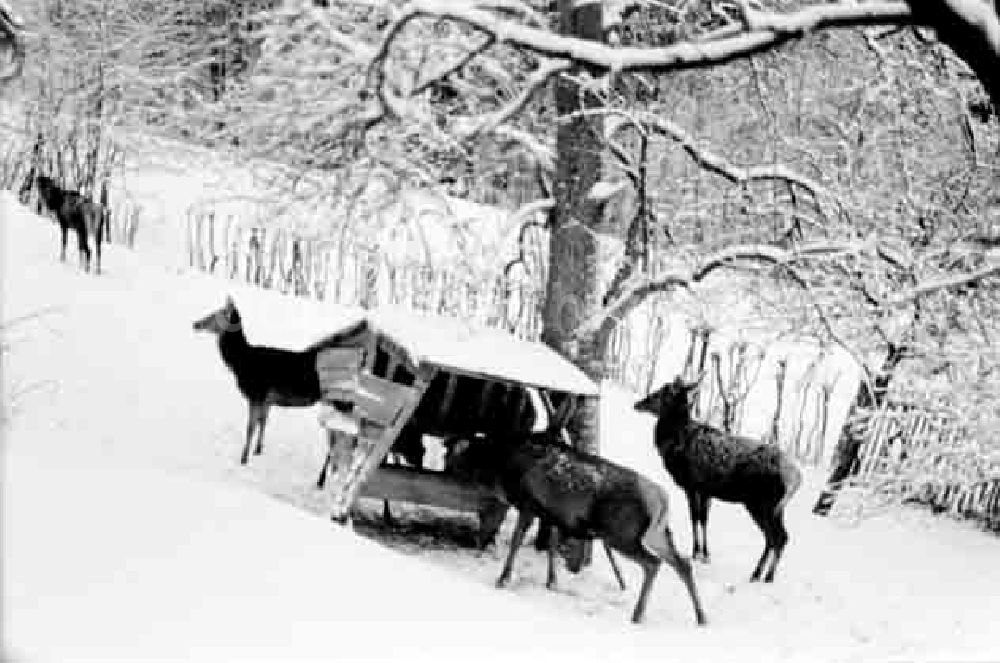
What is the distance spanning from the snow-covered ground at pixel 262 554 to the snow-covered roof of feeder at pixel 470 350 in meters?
1.37

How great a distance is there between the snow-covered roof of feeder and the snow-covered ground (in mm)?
1370

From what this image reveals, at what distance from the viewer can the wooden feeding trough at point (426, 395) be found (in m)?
8.78

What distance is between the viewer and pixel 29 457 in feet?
21.8

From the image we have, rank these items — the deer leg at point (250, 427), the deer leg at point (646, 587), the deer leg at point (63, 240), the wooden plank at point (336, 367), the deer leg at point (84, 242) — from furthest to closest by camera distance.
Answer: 1. the deer leg at point (63, 240)
2. the deer leg at point (84, 242)
3. the deer leg at point (250, 427)
4. the wooden plank at point (336, 367)
5. the deer leg at point (646, 587)

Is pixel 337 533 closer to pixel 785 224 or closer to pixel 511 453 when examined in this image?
pixel 511 453

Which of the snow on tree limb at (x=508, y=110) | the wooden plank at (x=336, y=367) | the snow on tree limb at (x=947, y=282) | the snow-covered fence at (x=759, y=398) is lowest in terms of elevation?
the snow-covered fence at (x=759, y=398)

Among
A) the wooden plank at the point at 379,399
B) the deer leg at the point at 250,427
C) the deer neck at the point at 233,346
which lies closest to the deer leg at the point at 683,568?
the wooden plank at the point at 379,399

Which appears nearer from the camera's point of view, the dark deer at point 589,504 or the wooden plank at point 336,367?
the dark deer at point 589,504

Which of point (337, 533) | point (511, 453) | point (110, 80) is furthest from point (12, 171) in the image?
point (337, 533)

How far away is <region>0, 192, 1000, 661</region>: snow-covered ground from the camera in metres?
5.21

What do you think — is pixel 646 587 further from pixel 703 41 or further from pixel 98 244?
pixel 98 244

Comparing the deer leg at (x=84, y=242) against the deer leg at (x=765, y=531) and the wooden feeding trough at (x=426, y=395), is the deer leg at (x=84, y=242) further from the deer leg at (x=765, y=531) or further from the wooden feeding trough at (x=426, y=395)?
the deer leg at (x=765, y=531)

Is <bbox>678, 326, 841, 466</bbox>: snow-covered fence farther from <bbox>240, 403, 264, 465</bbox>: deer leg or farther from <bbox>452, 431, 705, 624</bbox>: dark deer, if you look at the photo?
<bbox>452, 431, 705, 624</bbox>: dark deer

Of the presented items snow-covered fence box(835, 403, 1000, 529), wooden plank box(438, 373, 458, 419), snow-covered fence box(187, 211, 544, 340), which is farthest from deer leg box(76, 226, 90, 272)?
snow-covered fence box(835, 403, 1000, 529)
